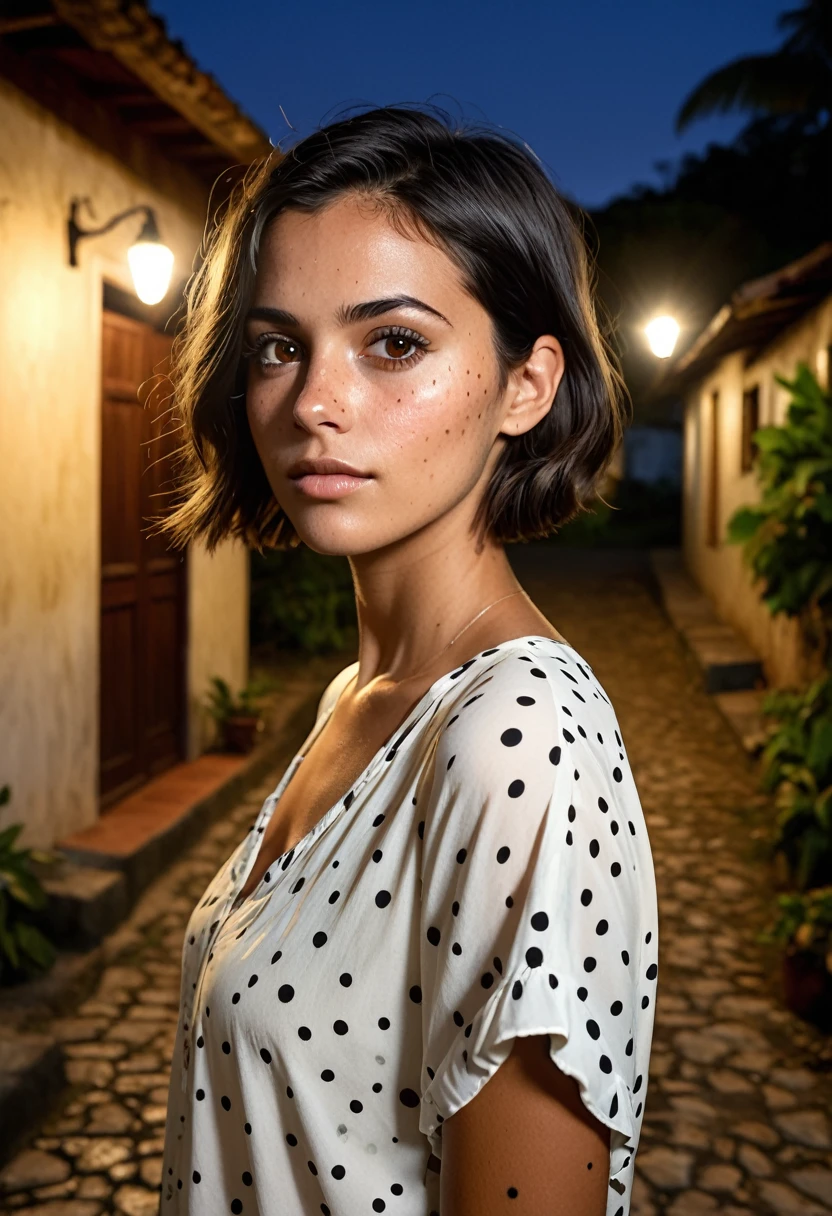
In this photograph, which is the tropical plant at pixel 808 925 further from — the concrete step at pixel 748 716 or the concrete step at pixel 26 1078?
the concrete step at pixel 748 716

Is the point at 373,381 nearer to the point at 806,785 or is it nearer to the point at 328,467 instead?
the point at 328,467

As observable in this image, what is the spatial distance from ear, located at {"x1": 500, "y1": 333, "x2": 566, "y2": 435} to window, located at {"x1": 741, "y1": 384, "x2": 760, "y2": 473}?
422 inches

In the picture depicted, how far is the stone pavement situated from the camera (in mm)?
3521

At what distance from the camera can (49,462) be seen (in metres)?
5.39

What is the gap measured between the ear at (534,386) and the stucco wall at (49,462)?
402cm

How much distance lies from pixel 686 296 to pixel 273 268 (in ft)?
81.4

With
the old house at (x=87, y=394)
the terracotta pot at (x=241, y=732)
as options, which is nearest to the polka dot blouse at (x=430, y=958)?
the old house at (x=87, y=394)

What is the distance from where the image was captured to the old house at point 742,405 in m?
8.12

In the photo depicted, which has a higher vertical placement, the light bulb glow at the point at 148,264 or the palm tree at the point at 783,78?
the palm tree at the point at 783,78

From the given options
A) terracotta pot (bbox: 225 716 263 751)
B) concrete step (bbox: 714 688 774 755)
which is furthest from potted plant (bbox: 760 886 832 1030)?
terracotta pot (bbox: 225 716 263 751)

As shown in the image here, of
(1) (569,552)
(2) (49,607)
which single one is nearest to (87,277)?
(2) (49,607)

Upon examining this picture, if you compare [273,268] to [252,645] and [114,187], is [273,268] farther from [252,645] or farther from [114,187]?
[252,645]

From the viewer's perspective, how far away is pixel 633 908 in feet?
3.66

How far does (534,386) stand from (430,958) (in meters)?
0.70
